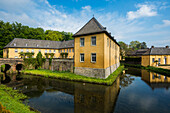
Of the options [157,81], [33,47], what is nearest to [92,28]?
[157,81]

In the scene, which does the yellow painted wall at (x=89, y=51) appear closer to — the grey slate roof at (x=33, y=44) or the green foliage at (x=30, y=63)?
the green foliage at (x=30, y=63)

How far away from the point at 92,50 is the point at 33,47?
30.7m

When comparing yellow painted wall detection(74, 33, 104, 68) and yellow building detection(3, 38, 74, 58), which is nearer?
yellow painted wall detection(74, 33, 104, 68)

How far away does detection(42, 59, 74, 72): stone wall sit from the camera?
65.7 feet

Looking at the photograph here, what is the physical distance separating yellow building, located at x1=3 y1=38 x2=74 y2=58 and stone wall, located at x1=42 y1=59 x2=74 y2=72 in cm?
1138

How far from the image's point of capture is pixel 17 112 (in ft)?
19.0

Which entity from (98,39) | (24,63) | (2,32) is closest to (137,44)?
(98,39)

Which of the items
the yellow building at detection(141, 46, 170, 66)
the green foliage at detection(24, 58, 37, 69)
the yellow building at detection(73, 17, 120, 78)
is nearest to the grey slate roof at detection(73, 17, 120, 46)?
the yellow building at detection(73, 17, 120, 78)

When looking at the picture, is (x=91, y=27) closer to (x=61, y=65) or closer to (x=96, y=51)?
(x=96, y=51)

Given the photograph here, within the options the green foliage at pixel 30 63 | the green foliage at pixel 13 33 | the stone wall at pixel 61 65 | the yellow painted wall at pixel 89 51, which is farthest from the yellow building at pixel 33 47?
the yellow painted wall at pixel 89 51

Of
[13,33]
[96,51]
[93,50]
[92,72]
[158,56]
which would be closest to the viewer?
[96,51]

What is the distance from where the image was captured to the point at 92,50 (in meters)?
16.3

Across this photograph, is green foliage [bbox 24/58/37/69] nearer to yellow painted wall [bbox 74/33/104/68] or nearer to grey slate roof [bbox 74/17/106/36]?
yellow painted wall [bbox 74/33/104/68]

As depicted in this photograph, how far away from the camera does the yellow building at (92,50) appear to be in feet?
49.7
